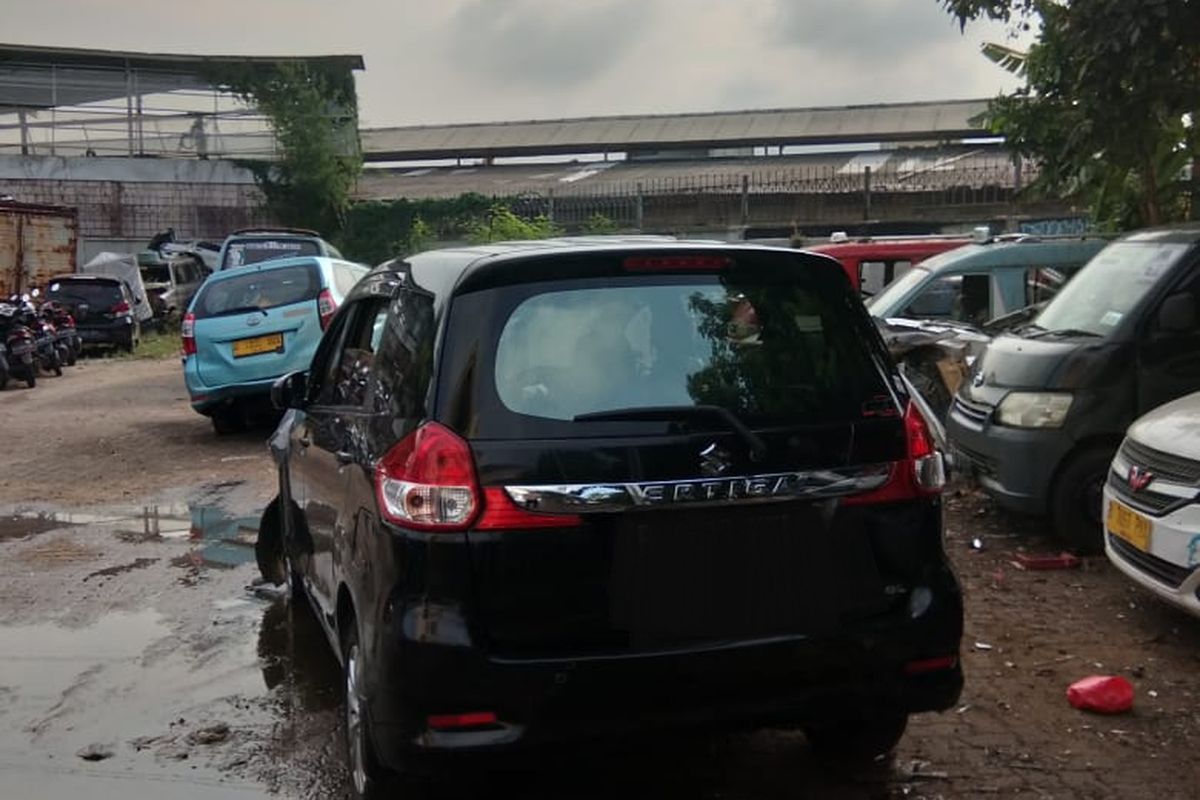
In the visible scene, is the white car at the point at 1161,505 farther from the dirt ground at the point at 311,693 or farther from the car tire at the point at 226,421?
the car tire at the point at 226,421

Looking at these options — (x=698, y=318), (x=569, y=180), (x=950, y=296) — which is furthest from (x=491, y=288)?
(x=569, y=180)

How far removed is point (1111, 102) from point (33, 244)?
74.3ft

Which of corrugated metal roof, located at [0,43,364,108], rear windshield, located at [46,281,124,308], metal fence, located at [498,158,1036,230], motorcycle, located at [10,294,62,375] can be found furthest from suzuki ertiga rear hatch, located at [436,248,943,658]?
corrugated metal roof, located at [0,43,364,108]

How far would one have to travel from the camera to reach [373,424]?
3596 millimetres

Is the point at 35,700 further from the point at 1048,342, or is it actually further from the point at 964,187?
the point at 964,187

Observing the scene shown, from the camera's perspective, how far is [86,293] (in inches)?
851

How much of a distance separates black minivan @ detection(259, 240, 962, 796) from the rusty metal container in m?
23.4

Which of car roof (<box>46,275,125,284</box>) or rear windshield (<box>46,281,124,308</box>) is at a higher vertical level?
car roof (<box>46,275,125,284</box>)

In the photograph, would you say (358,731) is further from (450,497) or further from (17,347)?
(17,347)

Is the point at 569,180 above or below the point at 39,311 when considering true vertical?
above

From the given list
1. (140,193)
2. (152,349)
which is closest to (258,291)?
(152,349)

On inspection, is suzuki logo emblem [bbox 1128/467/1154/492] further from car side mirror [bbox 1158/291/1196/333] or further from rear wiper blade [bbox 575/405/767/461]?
rear wiper blade [bbox 575/405/767/461]

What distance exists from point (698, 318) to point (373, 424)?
1054 mm

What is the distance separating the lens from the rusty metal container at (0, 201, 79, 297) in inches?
949
